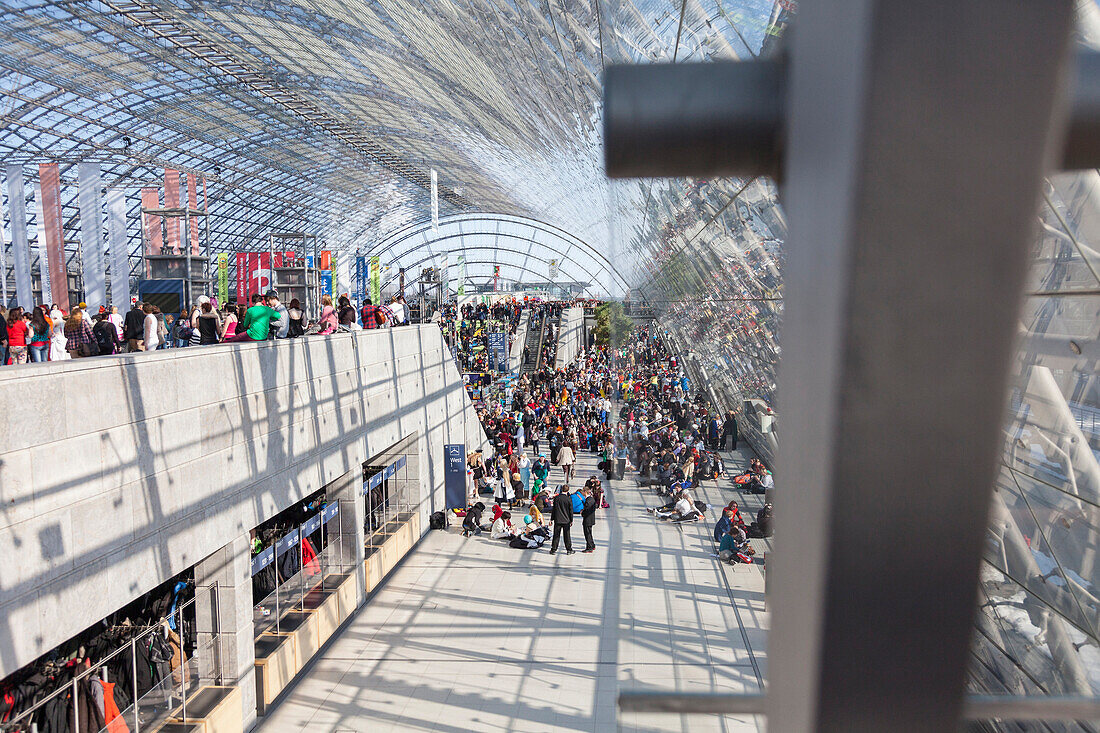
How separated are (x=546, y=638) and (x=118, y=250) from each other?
1410 centimetres

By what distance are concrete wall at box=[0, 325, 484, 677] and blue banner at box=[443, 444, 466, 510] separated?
644 centimetres

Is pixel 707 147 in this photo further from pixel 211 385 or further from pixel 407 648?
pixel 407 648

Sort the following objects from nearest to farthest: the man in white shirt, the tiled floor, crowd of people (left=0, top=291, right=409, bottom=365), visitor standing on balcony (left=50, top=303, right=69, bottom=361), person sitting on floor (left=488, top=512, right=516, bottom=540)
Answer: the tiled floor, crowd of people (left=0, top=291, right=409, bottom=365), visitor standing on balcony (left=50, top=303, right=69, bottom=361), person sitting on floor (left=488, top=512, right=516, bottom=540), the man in white shirt

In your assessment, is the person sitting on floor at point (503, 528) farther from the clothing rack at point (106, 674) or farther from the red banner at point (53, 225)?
the red banner at point (53, 225)

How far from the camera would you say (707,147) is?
0.68m

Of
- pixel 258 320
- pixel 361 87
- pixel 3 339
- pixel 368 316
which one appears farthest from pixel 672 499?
pixel 361 87

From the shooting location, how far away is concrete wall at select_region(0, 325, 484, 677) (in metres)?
5.87

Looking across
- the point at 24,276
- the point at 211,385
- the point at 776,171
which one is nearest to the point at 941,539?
the point at 776,171

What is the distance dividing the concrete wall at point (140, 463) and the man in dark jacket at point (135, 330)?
129cm

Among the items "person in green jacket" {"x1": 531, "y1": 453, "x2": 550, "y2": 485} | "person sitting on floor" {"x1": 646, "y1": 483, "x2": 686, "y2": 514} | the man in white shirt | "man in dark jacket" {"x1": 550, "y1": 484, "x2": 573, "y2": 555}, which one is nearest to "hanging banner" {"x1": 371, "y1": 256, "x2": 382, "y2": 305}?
the man in white shirt

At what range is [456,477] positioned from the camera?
63.8 ft

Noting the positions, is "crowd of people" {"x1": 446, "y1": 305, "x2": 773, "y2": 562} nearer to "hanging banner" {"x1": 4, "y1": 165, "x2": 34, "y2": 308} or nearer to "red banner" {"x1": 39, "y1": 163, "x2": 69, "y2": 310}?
"red banner" {"x1": 39, "y1": 163, "x2": 69, "y2": 310}

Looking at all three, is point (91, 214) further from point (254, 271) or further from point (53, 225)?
point (254, 271)

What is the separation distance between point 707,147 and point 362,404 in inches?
545
